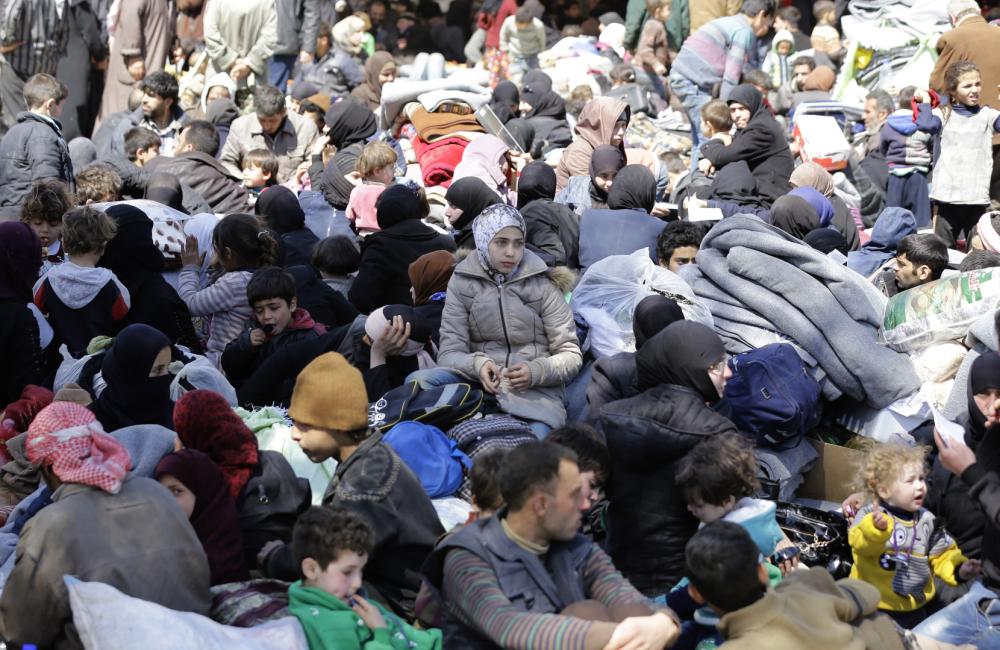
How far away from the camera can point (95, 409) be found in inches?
230

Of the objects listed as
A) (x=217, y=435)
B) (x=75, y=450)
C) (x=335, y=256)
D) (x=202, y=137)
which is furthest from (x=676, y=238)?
(x=75, y=450)

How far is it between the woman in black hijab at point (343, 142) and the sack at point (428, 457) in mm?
4313

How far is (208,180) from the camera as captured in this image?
9.63m

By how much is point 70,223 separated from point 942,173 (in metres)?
6.11

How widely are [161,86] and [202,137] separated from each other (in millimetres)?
1496

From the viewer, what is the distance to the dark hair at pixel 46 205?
24.6 ft

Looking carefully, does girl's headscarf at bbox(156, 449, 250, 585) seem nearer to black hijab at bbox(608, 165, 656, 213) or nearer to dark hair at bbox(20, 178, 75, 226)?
dark hair at bbox(20, 178, 75, 226)

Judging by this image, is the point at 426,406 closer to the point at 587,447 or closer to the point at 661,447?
the point at 587,447

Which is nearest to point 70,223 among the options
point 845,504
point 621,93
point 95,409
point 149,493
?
point 95,409

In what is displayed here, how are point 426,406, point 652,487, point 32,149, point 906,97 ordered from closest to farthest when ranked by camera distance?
point 652,487
point 426,406
point 32,149
point 906,97

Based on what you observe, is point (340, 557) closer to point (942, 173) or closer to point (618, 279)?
point (618, 279)

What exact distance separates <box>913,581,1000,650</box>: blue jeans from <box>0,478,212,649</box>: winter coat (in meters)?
2.69

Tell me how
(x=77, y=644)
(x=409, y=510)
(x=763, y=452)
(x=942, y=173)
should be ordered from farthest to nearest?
(x=942, y=173), (x=763, y=452), (x=409, y=510), (x=77, y=644)

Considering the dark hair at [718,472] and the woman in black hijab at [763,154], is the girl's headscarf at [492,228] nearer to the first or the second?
the dark hair at [718,472]
